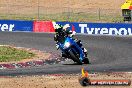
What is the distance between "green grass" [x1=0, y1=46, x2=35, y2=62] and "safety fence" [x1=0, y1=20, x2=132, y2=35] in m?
11.9

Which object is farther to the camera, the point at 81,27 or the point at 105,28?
the point at 81,27

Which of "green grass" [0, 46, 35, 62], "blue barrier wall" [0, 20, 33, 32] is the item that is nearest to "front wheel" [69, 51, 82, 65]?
"green grass" [0, 46, 35, 62]

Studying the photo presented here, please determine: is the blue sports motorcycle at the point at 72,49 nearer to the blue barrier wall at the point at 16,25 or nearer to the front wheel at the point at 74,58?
the front wheel at the point at 74,58

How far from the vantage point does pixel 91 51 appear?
2925 cm

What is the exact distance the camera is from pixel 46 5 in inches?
2985

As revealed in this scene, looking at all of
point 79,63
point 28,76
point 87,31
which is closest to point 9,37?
point 87,31

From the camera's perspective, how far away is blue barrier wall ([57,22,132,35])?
37375mm

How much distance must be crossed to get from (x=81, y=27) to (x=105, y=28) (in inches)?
85.2

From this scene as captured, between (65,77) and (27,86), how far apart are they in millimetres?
2582

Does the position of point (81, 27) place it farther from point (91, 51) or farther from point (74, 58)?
point (74, 58)

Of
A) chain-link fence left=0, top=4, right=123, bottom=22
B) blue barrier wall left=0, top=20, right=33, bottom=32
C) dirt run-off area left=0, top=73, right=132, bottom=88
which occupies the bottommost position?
chain-link fence left=0, top=4, right=123, bottom=22

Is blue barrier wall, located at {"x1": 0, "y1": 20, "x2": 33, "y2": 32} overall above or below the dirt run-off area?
below

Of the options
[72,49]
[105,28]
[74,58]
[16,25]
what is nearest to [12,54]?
[74,58]

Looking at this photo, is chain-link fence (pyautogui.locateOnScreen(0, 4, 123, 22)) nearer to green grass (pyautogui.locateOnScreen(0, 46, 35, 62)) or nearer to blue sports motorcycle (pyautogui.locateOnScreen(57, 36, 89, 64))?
green grass (pyautogui.locateOnScreen(0, 46, 35, 62))
